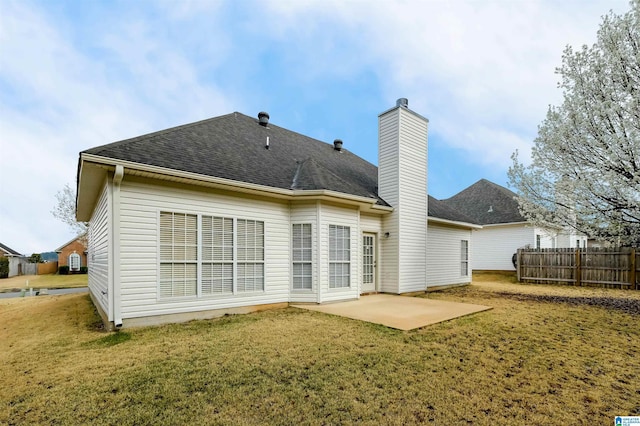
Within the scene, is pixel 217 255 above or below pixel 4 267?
above

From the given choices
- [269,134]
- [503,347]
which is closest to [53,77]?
[269,134]

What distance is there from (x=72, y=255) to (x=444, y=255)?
112 ft

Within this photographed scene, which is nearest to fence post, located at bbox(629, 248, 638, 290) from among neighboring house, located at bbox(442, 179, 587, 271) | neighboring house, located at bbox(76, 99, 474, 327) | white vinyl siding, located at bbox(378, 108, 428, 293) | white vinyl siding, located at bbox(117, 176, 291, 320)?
neighboring house, located at bbox(442, 179, 587, 271)

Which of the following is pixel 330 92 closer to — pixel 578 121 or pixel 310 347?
pixel 578 121

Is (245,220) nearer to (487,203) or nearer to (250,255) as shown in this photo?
(250,255)

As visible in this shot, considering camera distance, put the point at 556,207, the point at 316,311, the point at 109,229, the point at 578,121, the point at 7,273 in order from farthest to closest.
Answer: the point at 7,273
the point at 556,207
the point at 578,121
the point at 316,311
the point at 109,229

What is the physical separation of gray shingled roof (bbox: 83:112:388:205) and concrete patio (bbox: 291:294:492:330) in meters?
3.13

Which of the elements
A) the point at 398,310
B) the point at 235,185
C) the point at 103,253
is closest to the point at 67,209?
the point at 103,253

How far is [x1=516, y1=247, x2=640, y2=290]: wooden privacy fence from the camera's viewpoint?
12.8m

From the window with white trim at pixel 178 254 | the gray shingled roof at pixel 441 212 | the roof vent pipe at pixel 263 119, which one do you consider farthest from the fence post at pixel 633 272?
the window with white trim at pixel 178 254

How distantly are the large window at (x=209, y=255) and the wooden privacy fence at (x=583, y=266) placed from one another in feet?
48.0

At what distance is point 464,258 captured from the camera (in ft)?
45.8

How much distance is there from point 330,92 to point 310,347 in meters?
18.1

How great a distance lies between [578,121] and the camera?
913cm
